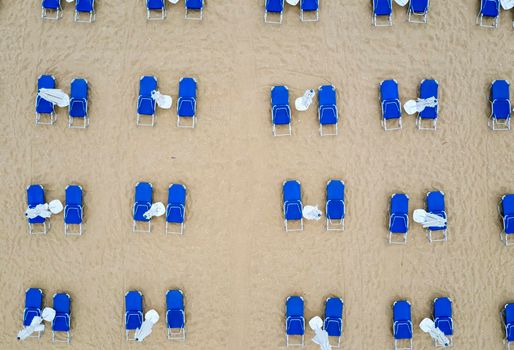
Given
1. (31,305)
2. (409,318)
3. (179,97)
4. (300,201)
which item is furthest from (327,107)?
(31,305)

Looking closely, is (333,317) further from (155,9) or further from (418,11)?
(155,9)

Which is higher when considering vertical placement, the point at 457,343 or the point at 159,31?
the point at 159,31

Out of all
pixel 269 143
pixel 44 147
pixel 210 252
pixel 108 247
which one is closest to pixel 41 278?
pixel 108 247

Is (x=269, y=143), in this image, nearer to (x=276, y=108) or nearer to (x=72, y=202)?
(x=276, y=108)

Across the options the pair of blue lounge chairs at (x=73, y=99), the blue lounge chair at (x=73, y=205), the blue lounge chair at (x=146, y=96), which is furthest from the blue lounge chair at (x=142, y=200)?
the pair of blue lounge chairs at (x=73, y=99)

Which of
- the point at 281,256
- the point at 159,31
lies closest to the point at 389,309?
the point at 281,256

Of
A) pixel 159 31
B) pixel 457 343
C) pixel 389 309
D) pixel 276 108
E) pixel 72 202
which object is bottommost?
pixel 457 343

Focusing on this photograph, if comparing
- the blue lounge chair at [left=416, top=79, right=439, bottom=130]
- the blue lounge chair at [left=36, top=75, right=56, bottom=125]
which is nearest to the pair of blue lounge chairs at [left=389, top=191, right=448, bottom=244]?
the blue lounge chair at [left=416, top=79, right=439, bottom=130]
